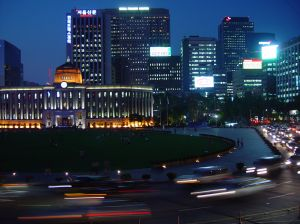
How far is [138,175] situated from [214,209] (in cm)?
1731

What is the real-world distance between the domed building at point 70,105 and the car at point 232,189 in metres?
134

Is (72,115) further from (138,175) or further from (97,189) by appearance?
(97,189)

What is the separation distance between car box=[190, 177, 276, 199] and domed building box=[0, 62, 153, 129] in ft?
440

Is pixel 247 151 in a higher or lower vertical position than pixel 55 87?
lower

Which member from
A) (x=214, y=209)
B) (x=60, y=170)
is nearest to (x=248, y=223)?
(x=214, y=209)

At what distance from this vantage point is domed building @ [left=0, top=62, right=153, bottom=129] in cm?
16738

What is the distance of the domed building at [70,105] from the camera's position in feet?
549

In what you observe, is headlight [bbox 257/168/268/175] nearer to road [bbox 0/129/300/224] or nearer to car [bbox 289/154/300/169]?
car [bbox 289/154/300/169]

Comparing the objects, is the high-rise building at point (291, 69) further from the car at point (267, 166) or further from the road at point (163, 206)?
the road at point (163, 206)

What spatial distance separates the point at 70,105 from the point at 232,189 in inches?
5737

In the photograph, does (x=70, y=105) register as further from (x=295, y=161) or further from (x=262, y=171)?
(x=262, y=171)

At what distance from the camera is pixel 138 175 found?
136ft

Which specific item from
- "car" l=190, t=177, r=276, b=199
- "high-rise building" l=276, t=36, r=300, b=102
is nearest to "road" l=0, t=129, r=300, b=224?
"car" l=190, t=177, r=276, b=199

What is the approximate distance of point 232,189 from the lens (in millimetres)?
28000
